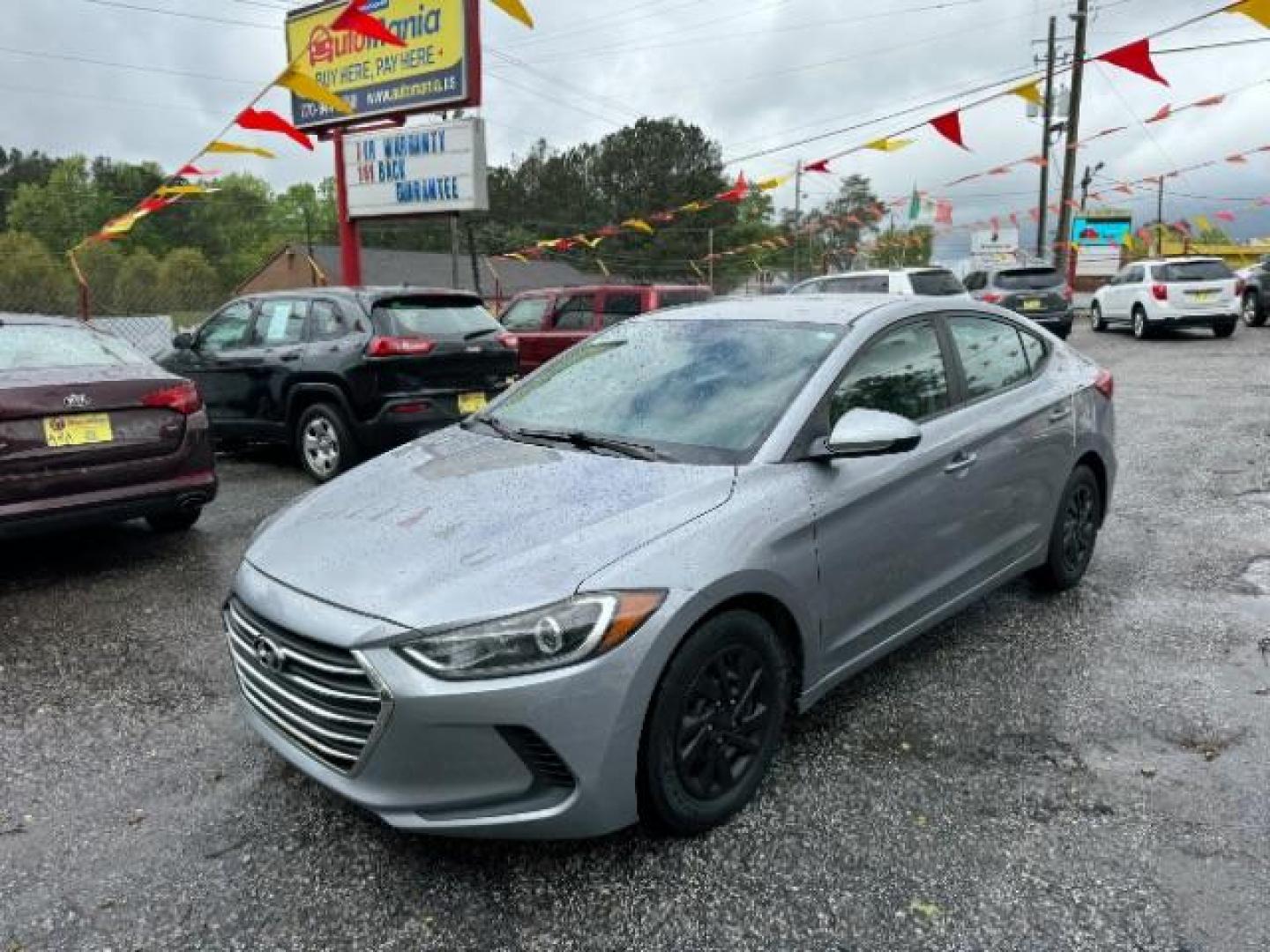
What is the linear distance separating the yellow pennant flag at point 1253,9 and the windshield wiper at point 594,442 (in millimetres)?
8337

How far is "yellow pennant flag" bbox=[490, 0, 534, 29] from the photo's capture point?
9273 millimetres

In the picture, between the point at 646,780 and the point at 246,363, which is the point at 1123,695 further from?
the point at 246,363

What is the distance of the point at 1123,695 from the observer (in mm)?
3568

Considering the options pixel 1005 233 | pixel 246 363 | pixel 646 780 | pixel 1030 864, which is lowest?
pixel 1030 864

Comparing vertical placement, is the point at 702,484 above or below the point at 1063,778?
above

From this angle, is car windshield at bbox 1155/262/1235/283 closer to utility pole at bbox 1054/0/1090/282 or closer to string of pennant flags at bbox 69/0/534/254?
utility pole at bbox 1054/0/1090/282

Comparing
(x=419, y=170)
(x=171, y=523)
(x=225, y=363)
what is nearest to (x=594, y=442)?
(x=171, y=523)

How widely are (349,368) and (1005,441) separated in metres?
4.96

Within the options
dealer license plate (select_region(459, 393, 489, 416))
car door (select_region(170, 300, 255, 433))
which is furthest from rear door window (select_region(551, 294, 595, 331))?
dealer license plate (select_region(459, 393, 489, 416))

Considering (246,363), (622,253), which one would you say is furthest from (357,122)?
(622,253)

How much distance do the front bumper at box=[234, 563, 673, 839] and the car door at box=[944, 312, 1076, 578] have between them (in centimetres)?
181

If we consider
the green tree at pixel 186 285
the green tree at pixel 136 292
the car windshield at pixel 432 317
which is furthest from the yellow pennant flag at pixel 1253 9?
the green tree at pixel 186 285

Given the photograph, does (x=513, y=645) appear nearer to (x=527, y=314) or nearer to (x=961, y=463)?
(x=961, y=463)

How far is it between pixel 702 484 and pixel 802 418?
492 millimetres
